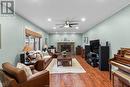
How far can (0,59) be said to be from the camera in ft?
15.2

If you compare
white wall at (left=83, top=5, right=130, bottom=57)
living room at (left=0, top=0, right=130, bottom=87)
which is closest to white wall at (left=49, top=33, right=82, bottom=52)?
living room at (left=0, top=0, right=130, bottom=87)

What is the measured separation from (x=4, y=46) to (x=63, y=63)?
4312 millimetres

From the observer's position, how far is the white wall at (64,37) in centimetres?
1686

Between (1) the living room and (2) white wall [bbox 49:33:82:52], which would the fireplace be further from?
(1) the living room

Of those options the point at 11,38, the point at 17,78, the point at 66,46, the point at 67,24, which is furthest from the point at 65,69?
the point at 66,46

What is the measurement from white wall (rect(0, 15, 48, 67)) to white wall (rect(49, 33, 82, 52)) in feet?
32.8

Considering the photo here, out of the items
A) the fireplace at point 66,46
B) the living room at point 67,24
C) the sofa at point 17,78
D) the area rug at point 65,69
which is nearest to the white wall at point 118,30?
the living room at point 67,24

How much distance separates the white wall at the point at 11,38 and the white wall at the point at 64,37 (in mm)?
10003

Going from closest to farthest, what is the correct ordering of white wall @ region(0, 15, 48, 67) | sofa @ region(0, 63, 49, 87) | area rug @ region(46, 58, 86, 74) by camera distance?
sofa @ region(0, 63, 49, 87) < white wall @ region(0, 15, 48, 67) < area rug @ region(46, 58, 86, 74)

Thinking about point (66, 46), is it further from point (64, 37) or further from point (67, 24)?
point (67, 24)

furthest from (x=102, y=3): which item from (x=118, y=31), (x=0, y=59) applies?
(x=0, y=59)

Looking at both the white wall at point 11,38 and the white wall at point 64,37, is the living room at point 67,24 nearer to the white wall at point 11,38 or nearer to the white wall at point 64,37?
the white wall at point 11,38

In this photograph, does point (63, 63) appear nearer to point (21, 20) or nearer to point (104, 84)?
point (21, 20)

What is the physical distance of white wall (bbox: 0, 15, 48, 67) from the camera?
4849 millimetres
